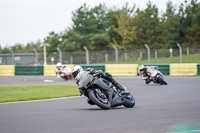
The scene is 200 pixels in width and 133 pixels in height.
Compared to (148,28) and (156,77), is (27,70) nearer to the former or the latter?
(156,77)


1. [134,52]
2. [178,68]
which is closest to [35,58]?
[134,52]

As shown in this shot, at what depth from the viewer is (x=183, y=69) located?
26797mm

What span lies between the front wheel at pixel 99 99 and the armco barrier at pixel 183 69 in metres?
18.2

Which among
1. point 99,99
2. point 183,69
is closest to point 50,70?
point 183,69

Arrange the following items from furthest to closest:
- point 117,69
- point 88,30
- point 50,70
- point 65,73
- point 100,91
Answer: point 88,30 < point 50,70 < point 117,69 < point 65,73 < point 100,91

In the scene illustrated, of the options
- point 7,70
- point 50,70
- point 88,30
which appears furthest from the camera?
point 88,30

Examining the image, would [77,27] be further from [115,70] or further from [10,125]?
[10,125]

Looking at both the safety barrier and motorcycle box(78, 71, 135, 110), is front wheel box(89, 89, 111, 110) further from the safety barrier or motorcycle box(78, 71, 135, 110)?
the safety barrier

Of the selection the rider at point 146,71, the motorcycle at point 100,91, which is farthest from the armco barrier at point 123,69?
the motorcycle at point 100,91

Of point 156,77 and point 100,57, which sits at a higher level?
point 100,57

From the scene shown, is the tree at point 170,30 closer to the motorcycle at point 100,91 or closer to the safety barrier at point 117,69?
the safety barrier at point 117,69

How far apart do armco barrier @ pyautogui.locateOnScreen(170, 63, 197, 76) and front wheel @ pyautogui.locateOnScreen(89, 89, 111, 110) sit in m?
18.2

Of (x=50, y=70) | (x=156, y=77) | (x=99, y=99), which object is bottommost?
(x=99, y=99)

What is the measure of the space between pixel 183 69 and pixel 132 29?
32916mm
